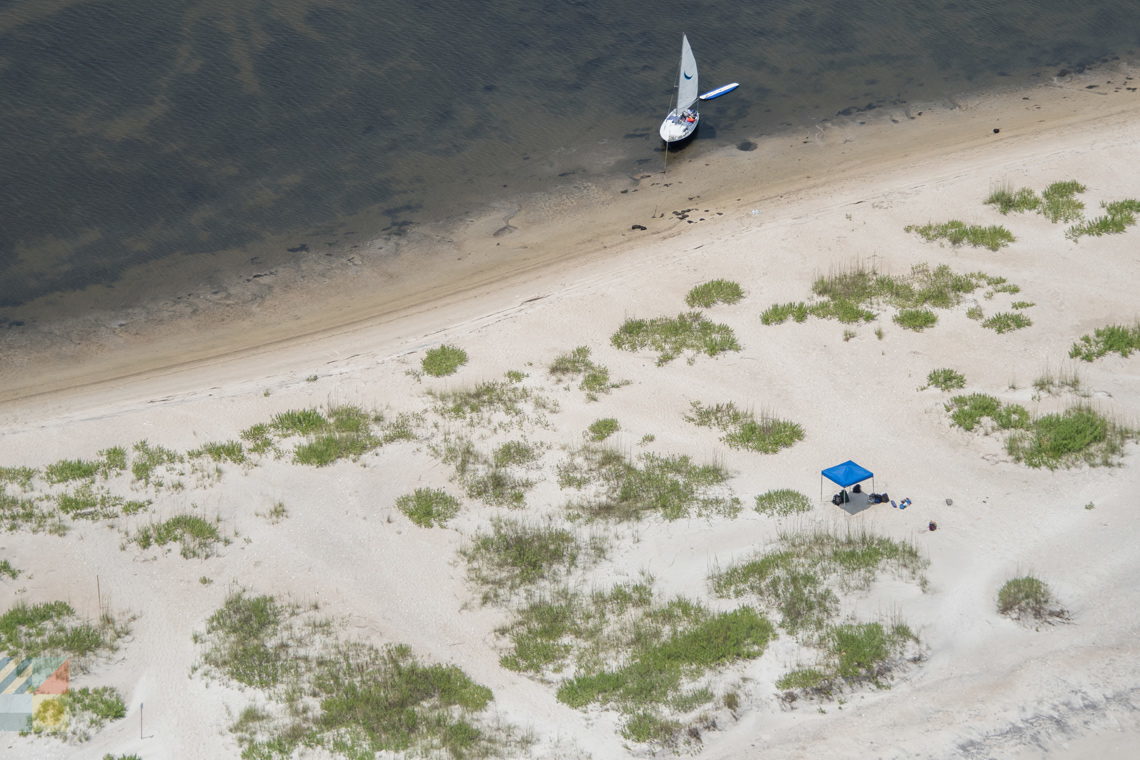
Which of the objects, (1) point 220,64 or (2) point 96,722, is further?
(1) point 220,64

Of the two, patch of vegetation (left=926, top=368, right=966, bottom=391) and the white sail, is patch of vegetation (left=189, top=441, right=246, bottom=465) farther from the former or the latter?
the white sail

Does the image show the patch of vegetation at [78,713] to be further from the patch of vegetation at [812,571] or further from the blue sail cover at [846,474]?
the blue sail cover at [846,474]

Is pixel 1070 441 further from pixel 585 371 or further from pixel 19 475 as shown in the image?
pixel 19 475

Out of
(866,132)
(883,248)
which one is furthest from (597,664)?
(866,132)

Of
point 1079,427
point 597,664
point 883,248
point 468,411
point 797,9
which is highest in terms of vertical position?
point 797,9

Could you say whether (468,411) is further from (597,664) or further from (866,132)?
(866,132)

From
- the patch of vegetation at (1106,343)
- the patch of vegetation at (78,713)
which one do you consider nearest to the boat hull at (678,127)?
the patch of vegetation at (1106,343)

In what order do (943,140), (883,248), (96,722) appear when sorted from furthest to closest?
1. (943,140)
2. (883,248)
3. (96,722)
